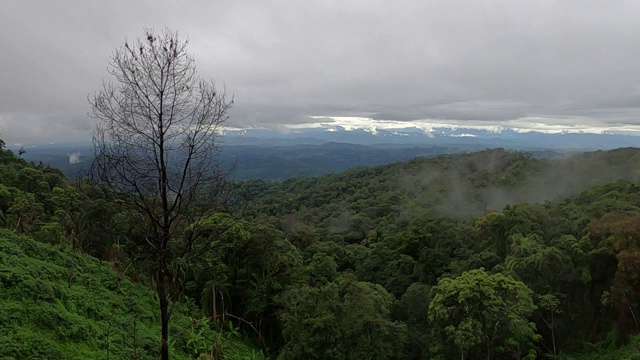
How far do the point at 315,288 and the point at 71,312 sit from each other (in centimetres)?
899

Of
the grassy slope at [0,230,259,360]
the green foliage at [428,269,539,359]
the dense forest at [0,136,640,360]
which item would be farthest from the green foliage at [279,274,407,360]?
the grassy slope at [0,230,259,360]

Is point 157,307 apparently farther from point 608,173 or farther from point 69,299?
point 608,173

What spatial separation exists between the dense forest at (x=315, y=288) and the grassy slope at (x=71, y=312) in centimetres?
4

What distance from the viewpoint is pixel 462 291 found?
14.3 metres

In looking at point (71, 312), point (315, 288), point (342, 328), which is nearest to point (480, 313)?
point (342, 328)

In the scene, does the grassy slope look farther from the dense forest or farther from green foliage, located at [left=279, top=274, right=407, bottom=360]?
green foliage, located at [left=279, top=274, right=407, bottom=360]

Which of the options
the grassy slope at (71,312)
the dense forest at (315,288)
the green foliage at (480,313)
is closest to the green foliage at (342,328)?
the dense forest at (315,288)

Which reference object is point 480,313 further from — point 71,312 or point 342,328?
point 71,312

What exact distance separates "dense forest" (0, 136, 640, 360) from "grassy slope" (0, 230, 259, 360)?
0.13 feet

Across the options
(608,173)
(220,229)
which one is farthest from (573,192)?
A: (220,229)

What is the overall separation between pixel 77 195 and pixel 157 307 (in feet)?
55.3

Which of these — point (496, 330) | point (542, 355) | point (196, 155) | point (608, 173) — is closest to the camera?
point (196, 155)

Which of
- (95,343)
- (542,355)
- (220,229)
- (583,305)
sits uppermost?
(220,229)

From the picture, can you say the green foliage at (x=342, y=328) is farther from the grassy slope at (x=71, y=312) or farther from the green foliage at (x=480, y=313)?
the grassy slope at (x=71, y=312)
